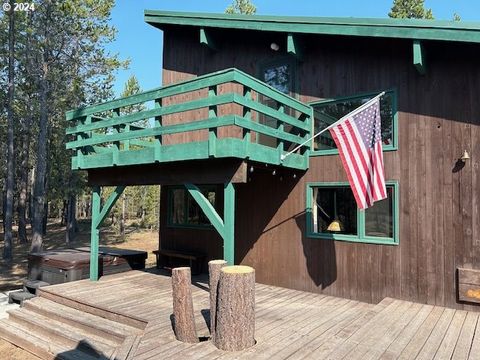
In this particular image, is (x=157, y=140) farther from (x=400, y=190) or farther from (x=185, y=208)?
(x=400, y=190)

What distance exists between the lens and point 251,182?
30.1ft

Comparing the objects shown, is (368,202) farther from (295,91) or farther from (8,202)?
(8,202)

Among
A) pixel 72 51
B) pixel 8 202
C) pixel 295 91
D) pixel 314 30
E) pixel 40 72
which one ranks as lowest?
pixel 8 202

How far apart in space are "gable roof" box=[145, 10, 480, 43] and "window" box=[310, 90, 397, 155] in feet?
3.78

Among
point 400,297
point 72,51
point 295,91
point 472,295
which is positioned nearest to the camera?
point 472,295

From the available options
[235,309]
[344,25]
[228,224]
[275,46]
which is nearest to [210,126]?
[228,224]

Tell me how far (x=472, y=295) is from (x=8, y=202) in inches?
793

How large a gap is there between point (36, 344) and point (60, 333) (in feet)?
1.74

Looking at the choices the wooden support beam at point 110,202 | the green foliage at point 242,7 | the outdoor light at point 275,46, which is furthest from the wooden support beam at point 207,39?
the green foliage at point 242,7

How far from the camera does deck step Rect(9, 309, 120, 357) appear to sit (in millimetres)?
6016

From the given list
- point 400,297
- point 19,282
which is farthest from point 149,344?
point 19,282

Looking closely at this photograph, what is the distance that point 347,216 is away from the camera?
7.67m

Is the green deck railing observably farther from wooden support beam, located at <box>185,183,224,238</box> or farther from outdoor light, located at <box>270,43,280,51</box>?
outdoor light, located at <box>270,43,280,51</box>

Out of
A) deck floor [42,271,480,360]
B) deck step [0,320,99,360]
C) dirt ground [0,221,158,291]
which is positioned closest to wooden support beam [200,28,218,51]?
deck floor [42,271,480,360]
